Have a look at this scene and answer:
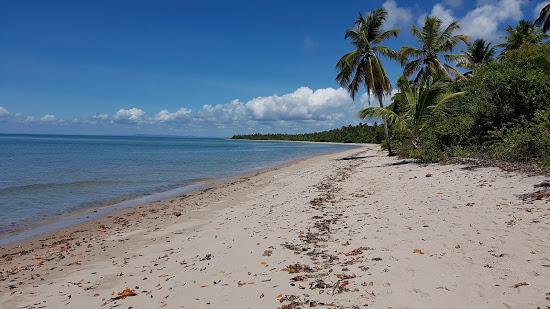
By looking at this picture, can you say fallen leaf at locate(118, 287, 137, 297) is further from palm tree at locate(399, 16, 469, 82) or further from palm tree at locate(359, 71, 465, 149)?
palm tree at locate(399, 16, 469, 82)

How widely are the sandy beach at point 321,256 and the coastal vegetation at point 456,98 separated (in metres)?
3.36

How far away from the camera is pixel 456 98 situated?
641 inches

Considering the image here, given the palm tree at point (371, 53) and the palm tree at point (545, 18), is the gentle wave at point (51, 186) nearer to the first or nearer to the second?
the palm tree at point (371, 53)

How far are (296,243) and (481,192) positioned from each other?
511 centimetres

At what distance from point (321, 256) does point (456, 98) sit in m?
15.0

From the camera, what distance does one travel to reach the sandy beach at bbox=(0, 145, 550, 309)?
3.61 metres

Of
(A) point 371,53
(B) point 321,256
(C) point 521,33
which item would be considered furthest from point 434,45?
(B) point 321,256

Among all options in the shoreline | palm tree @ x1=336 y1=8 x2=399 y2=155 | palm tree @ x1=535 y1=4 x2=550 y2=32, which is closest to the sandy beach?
the shoreline

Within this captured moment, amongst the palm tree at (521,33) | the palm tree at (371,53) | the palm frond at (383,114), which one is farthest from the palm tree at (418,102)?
the palm tree at (521,33)

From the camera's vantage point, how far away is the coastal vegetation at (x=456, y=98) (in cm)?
1180

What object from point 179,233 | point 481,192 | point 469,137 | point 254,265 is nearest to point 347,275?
point 254,265

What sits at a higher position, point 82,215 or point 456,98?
point 456,98

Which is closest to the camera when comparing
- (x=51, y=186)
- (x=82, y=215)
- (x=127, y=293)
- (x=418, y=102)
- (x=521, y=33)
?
(x=127, y=293)

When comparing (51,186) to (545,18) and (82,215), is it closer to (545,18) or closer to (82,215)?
(82,215)
